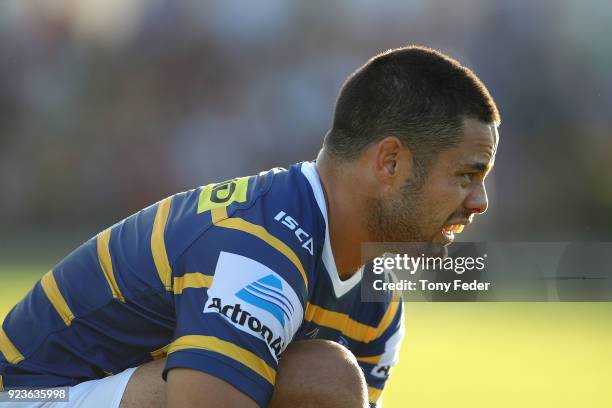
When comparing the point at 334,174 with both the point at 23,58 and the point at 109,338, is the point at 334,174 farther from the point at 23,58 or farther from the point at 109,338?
the point at 23,58

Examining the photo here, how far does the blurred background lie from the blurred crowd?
0.8 inches

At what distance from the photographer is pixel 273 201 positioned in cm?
262

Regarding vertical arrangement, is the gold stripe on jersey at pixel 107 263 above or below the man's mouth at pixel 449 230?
below

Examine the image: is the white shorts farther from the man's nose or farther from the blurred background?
the blurred background

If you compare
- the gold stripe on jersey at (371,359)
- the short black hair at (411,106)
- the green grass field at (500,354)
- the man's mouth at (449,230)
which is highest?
the green grass field at (500,354)

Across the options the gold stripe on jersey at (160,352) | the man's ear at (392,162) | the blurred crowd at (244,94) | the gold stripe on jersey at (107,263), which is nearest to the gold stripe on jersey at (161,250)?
the gold stripe on jersey at (107,263)

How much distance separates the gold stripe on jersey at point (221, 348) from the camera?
2.31 metres

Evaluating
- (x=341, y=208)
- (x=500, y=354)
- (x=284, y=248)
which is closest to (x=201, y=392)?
(x=284, y=248)

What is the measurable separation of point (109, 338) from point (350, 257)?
803mm

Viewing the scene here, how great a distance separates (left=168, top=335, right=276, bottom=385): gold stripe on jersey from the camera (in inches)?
91.1

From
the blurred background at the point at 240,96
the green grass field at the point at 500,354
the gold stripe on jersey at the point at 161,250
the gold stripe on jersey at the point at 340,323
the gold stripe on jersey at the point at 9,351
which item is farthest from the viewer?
the blurred background at the point at 240,96

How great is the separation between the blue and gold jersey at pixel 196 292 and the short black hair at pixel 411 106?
20 cm

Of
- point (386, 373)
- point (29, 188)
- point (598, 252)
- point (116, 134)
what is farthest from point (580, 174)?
point (386, 373)

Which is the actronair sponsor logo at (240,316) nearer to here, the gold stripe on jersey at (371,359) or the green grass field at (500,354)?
the gold stripe on jersey at (371,359)
